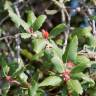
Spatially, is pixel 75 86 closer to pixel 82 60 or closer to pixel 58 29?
pixel 82 60

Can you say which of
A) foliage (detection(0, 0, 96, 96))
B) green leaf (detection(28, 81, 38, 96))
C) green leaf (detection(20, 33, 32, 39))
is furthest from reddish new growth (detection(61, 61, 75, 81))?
green leaf (detection(20, 33, 32, 39))

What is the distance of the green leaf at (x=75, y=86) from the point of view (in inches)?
75.8

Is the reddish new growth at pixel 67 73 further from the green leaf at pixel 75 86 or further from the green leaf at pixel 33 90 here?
the green leaf at pixel 33 90

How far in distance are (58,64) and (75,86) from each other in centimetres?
13

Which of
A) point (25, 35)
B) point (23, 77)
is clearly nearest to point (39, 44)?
point (25, 35)

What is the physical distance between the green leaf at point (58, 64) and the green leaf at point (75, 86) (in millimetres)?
68

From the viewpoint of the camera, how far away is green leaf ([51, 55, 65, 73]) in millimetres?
1971

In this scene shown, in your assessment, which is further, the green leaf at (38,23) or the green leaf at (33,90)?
the green leaf at (38,23)

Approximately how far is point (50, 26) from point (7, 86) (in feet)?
5.09

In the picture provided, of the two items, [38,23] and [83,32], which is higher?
[38,23]

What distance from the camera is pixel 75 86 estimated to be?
1938 millimetres

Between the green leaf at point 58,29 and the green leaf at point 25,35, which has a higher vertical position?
the green leaf at point 25,35

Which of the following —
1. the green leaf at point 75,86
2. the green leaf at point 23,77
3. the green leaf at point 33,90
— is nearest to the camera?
the green leaf at point 75,86

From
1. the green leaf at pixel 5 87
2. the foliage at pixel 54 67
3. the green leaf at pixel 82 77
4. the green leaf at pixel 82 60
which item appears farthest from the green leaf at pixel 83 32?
the green leaf at pixel 5 87
